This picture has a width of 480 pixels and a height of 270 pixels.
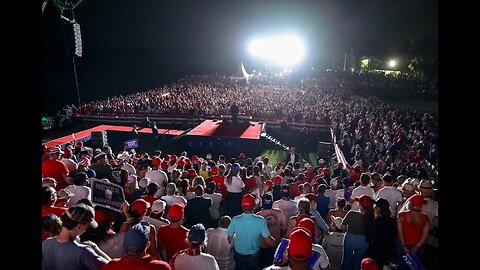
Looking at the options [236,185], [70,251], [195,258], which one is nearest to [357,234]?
[195,258]

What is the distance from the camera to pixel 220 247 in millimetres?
5090

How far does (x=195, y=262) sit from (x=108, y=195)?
1.97 meters

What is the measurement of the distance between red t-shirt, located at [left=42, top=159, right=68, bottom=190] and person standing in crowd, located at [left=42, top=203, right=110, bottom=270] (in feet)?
13.3

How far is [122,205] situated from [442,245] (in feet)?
12.4

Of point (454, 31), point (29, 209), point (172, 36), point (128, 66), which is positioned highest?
point (172, 36)

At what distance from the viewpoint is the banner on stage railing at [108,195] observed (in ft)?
16.7

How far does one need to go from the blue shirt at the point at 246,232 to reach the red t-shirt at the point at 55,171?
404 cm

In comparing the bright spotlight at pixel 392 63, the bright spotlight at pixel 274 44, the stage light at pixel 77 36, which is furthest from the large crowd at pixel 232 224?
the bright spotlight at pixel 392 63

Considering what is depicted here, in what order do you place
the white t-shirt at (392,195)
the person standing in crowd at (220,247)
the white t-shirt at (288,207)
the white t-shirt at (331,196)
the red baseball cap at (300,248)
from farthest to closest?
the white t-shirt at (331,196), the white t-shirt at (392,195), the white t-shirt at (288,207), the person standing in crowd at (220,247), the red baseball cap at (300,248)

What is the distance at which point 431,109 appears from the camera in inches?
1382

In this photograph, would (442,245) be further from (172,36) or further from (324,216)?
(172,36)

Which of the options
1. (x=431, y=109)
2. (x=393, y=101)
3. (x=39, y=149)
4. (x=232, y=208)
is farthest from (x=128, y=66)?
(x=39, y=149)

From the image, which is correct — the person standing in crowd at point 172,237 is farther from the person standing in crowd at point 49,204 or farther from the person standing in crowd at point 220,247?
the person standing in crowd at point 49,204

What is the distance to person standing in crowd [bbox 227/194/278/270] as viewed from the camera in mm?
4984
